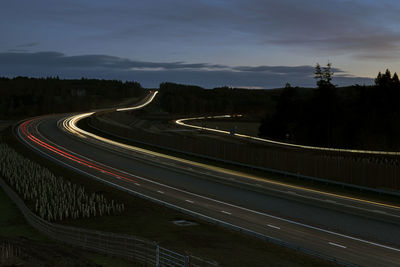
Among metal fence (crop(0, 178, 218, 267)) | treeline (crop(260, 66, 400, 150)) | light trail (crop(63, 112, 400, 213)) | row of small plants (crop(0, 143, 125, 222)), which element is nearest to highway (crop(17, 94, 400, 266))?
light trail (crop(63, 112, 400, 213))

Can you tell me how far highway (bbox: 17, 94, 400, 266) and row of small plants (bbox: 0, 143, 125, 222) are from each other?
3985 mm

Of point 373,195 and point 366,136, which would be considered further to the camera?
point 366,136

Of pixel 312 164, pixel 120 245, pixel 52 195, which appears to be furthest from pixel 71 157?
pixel 120 245

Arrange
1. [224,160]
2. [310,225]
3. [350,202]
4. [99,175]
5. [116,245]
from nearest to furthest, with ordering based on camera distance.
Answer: [116,245] < [310,225] < [350,202] < [99,175] < [224,160]

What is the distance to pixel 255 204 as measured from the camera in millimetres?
33094

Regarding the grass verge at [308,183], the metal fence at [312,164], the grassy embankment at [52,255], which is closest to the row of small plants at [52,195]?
the grassy embankment at [52,255]

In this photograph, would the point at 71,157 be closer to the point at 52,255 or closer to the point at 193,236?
the point at 193,236

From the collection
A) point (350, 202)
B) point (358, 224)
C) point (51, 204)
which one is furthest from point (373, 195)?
point (51, 204)

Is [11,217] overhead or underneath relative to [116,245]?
underneath

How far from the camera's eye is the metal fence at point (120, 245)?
17.4m

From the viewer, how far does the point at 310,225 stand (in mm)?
26781

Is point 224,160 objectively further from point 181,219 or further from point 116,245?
point 116,245

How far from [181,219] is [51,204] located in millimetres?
11038

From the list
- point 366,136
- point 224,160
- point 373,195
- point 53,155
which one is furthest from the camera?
point 366,136
